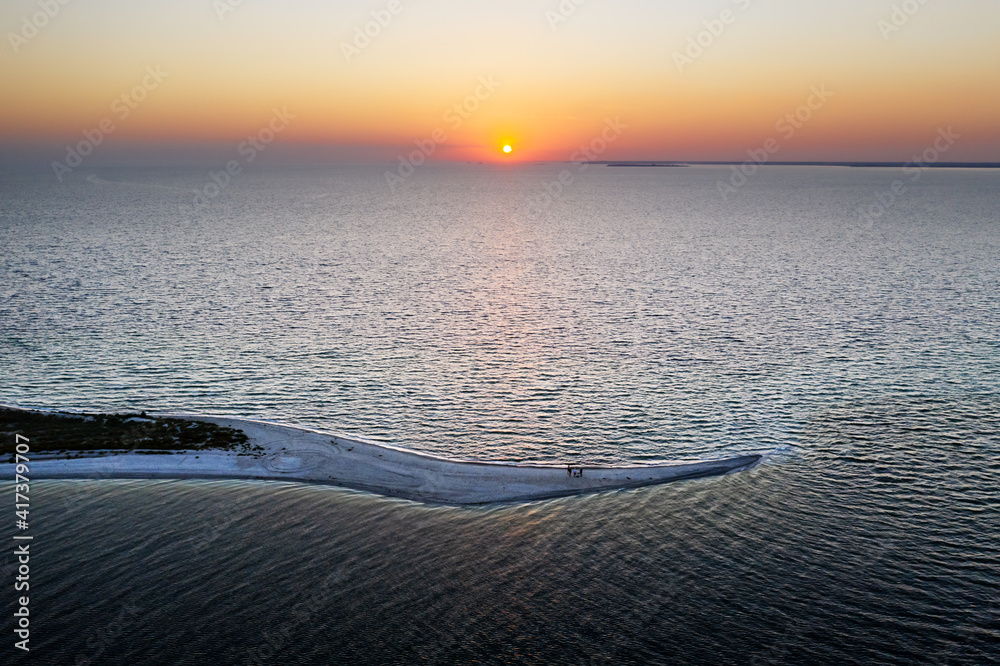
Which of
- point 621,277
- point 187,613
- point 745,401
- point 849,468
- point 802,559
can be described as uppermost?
point 621,277

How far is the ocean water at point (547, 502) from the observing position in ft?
127

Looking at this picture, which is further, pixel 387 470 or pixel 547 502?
pixel 387 470

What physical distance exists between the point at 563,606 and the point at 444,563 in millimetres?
8702

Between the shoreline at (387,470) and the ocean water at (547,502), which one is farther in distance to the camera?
the shoreline at (387,470)

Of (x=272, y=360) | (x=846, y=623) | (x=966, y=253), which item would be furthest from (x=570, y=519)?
(x=966, y=253)

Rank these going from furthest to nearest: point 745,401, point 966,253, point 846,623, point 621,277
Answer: point 966,253, point 621,277, point 745,401, point 846,623

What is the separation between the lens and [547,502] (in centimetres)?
5406

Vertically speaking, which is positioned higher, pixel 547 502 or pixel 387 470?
pixel 387 470

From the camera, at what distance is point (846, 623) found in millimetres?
38844

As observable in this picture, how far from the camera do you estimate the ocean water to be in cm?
3866

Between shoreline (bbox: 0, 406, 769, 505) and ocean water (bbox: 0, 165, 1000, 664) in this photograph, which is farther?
shoreline (bbox: 0, 406, 769, 505)

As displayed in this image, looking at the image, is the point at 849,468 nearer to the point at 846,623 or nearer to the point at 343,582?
the point at 846,623

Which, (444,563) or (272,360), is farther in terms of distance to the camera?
(272,360)

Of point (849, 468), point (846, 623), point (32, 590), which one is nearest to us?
point (846, 623)
